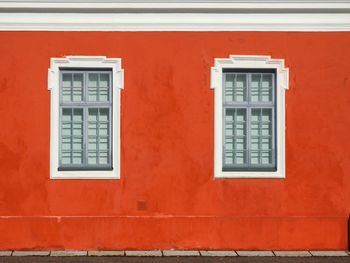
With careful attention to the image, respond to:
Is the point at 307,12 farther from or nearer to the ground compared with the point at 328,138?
farther from the ground

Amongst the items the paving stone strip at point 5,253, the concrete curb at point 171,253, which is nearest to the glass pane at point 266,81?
the concrete curb at point 171,253

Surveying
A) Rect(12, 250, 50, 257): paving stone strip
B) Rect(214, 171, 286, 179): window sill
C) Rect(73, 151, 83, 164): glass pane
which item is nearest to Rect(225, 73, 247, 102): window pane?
Rect(214, 171, 286, 179): window sill

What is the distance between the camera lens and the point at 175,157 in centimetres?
1078

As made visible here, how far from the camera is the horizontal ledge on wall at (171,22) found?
10.7 m

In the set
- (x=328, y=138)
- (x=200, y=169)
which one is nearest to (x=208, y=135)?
(x=200, y=169)

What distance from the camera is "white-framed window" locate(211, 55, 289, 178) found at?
10.9 m

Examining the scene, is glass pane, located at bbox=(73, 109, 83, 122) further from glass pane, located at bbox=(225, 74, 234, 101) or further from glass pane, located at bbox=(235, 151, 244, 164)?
glass pane, located at bbox=(235, 151, 244, 164)

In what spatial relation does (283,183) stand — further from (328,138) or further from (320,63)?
(320,63)

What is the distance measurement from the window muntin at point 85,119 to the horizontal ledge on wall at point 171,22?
2.55 ft

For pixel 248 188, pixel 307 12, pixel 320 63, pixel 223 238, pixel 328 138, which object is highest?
pixel 307 12

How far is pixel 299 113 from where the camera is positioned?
1088 cm

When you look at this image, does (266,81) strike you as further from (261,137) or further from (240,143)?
(240,143)

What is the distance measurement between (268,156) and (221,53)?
1878mm

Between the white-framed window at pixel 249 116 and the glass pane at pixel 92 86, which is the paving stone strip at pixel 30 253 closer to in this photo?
the glass pane at pixel 92 86
